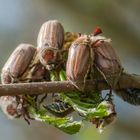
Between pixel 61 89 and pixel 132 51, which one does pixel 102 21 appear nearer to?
pixel 132 51

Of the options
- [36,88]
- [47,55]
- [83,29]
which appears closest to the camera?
[36,88]

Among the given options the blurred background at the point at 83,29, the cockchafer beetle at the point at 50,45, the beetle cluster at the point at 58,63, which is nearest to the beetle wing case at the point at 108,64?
the beetle cluster at the point at 58,63

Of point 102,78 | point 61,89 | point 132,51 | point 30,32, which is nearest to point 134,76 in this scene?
point 102,78

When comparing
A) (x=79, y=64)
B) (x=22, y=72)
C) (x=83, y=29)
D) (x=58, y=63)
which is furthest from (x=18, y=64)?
(x=83, y=29)

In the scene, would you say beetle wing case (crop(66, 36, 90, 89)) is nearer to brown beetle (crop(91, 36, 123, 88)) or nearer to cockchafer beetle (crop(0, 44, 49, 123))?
brown beetle (crop(91, 36, 123, 88))

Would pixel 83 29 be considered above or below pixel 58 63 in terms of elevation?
below

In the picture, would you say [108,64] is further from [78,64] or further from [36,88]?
[36,88]
